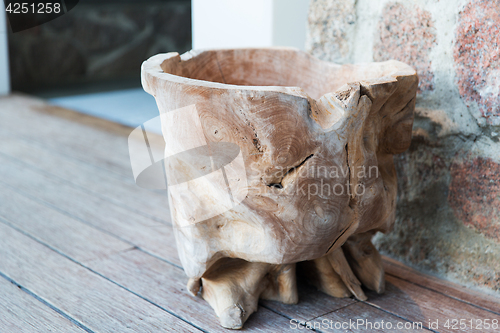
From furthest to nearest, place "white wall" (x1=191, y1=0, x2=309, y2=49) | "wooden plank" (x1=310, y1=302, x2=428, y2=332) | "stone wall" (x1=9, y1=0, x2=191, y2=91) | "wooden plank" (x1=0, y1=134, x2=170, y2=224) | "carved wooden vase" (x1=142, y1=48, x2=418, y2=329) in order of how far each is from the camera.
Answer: "stone wall" (x1=9, y1=0, x2=191, y2=91) → "wooden plank" (x1=0, y1=134, x2=170, y2=224) → "white wall" (x1=191, y1=0, x2=309, y2=49) → "wooden plank" (x1=310, y1=302, x2=428, y2=332) → "carved wooden vase" (x1=142, y1=48, x2=418, y2=329)

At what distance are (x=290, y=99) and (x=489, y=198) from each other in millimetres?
537

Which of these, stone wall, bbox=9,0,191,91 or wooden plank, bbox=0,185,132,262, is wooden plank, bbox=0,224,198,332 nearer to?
wooden plank, bbox=0,185,132,262

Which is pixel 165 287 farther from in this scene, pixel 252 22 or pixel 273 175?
pixel 252 22

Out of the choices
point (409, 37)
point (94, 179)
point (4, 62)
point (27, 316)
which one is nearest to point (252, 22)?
point (409, 37)

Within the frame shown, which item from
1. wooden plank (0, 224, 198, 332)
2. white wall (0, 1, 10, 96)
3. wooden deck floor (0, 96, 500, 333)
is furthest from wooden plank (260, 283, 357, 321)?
white wall (0, 1, 10, 96)

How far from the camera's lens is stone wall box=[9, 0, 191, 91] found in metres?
3.74

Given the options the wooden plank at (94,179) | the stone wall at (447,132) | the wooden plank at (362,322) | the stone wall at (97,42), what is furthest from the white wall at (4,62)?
the wooden plank at (362,322)

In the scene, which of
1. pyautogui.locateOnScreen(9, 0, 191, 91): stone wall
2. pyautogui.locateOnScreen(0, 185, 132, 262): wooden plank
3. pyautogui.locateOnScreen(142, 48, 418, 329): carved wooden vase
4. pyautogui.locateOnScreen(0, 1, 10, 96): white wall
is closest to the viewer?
pyautogui.locateOnScreen(142, 48, 418, 329): carved wooden vase

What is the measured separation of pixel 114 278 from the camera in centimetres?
117

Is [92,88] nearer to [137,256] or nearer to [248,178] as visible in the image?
[137,256]

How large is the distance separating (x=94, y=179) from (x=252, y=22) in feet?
2.73

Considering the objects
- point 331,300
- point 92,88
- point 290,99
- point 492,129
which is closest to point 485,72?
point 492,129

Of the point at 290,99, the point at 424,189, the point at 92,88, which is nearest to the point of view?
the point at 290,99

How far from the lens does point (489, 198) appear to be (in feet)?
3.54
